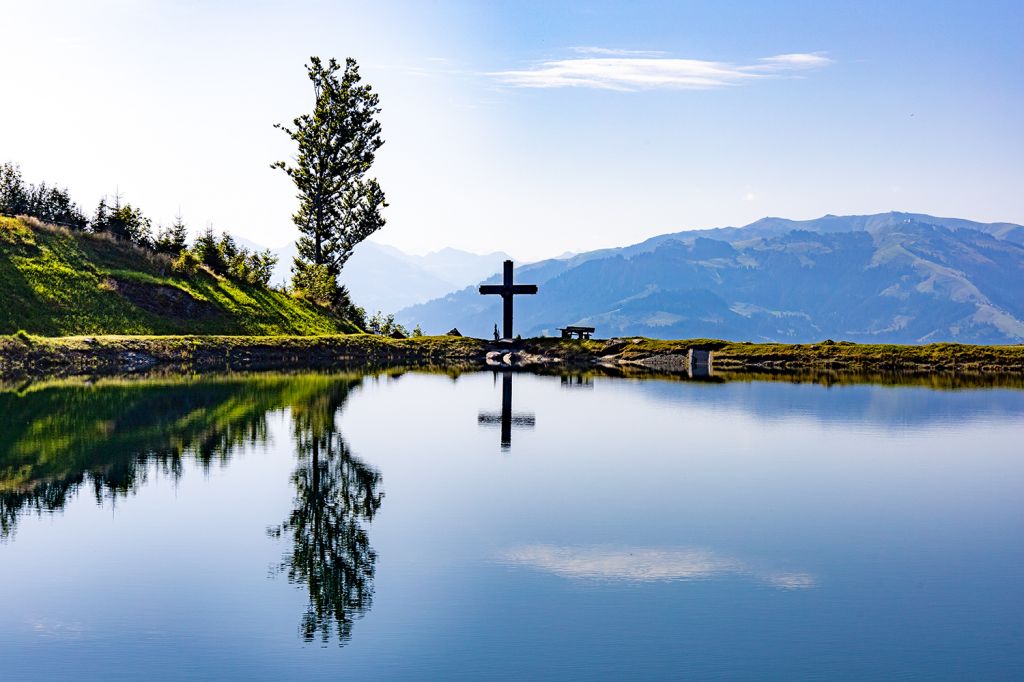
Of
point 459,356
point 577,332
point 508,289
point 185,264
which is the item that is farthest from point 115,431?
point 577,332

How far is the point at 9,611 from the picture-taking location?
62.4 feet

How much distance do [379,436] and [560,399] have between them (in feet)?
60.6

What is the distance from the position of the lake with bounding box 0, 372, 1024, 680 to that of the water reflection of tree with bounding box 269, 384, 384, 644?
9 centimetres

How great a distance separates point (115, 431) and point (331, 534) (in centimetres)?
2118

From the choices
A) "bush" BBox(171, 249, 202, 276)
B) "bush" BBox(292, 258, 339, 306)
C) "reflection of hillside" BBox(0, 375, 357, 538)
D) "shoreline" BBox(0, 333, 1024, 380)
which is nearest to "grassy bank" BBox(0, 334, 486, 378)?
"shoreline" BBox(0, 333, 1024, 380)

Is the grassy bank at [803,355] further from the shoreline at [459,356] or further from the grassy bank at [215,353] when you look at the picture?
the grassy bank at [215,353]

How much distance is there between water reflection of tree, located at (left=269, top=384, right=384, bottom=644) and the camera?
19.6m

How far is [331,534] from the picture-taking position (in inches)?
1007

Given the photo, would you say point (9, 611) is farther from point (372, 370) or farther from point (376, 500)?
point (372, 370)

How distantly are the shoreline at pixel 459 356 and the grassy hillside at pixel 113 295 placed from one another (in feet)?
16.7

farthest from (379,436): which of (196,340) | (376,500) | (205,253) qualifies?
(205,253)

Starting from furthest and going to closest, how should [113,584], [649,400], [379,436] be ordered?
[649,400] → [379,436] → [113,584]

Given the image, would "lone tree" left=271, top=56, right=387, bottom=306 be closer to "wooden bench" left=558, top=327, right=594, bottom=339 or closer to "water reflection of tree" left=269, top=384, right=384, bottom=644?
"wooden bench" left=558, top=327, right=594, bottom=339

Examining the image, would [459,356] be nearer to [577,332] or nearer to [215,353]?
[577,332]
